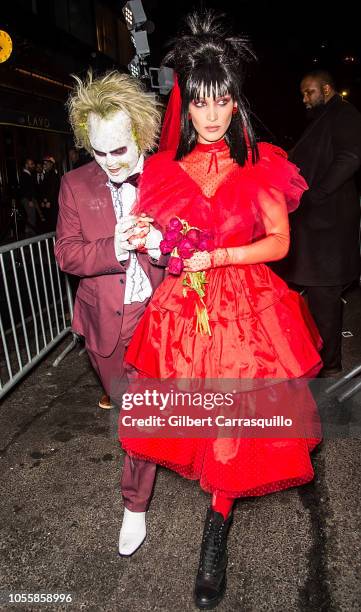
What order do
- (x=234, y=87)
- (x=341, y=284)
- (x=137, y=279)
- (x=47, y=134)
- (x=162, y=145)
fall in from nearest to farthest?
1. (x=234, y=87)
2. (x=162, y=145)
3. (x=137, y=279)
4. (x=341, y=284)
5. (x=47, y=134)

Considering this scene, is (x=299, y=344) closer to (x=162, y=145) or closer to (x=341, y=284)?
(x=162, y=145)

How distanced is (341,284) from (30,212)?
1006 centimetres

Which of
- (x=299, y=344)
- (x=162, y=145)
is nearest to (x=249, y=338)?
(x=299, y=344)

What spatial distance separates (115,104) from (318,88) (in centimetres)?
218

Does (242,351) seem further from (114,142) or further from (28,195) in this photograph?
(28,195)

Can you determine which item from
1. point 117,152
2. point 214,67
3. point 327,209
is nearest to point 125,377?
point 117,152

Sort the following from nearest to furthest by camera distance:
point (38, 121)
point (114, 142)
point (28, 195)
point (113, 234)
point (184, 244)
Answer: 1. point (184, 244)
2. point (114, 142)
3. point (113, 234)
4. point (28, 195)
5. point (38, 121)

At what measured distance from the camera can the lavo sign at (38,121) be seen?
41.7 ft

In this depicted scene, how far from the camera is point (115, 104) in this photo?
7.27ft

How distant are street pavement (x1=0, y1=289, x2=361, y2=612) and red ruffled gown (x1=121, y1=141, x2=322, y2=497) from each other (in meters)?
0.49

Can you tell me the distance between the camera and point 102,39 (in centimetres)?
1744

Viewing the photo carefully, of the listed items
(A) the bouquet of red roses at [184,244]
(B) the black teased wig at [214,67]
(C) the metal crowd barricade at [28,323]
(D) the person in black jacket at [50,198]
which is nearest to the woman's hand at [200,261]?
(A) the bouquet of red roses at [184,244]

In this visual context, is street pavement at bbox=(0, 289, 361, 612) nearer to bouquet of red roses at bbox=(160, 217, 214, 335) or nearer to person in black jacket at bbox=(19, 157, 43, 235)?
bouquet of red roses at bbox=(160, 217, 214, 335)

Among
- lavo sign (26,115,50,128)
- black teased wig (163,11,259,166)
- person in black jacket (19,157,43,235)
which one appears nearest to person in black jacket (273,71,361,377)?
black teased wig (163,11,259,166)
